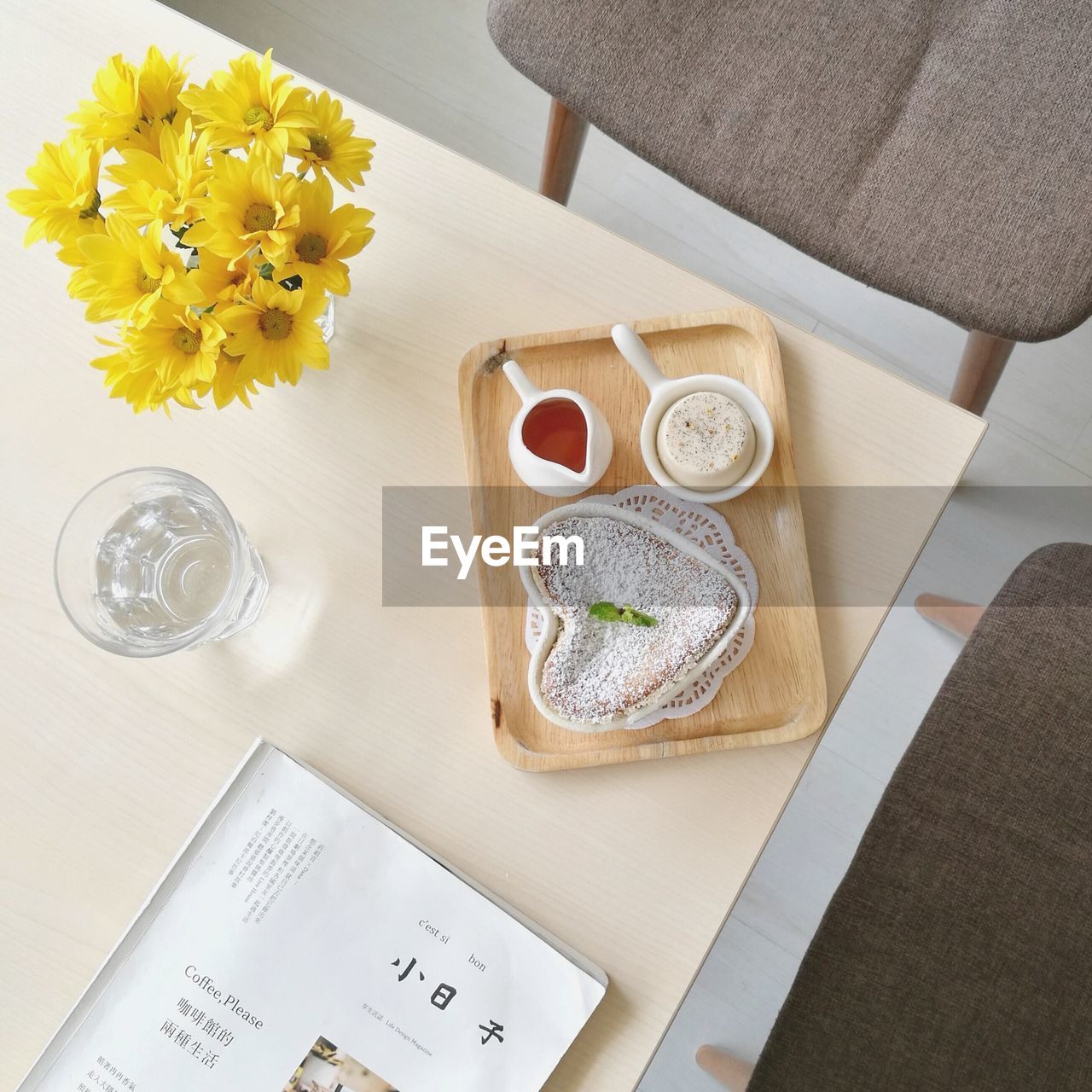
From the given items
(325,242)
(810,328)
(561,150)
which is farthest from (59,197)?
(810,328)

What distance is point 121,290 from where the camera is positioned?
0.60 metres

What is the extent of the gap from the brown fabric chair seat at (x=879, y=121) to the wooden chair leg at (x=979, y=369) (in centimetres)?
20

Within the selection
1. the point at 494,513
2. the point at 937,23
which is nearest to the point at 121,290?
the point at 494,513

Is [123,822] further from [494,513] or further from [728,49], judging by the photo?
[728,49]

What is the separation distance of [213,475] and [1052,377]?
4.10 ft

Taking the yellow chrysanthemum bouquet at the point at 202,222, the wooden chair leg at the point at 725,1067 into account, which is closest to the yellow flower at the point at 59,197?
the yellow chrysanthemum bouquet at the point at 202,222

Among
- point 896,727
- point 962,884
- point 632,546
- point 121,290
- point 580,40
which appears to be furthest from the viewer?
point 896,727

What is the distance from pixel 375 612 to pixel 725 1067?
80cm

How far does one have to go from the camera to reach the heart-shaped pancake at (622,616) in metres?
0.70

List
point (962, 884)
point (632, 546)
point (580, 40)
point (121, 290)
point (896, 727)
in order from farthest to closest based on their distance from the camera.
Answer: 1. point (896, 727)
2. point (580, 40)
3. point (962, 884)
4. point (632, 546)
5. point (121, 290)

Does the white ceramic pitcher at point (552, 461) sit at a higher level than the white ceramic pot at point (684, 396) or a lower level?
lower

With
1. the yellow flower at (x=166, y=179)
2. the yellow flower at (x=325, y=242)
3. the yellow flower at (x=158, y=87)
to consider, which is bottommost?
the yellow flower at (x=166, y=179)

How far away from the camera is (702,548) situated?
750mm

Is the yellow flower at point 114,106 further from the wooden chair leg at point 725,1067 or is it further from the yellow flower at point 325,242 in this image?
the wooden chair leg at point 725,1067
